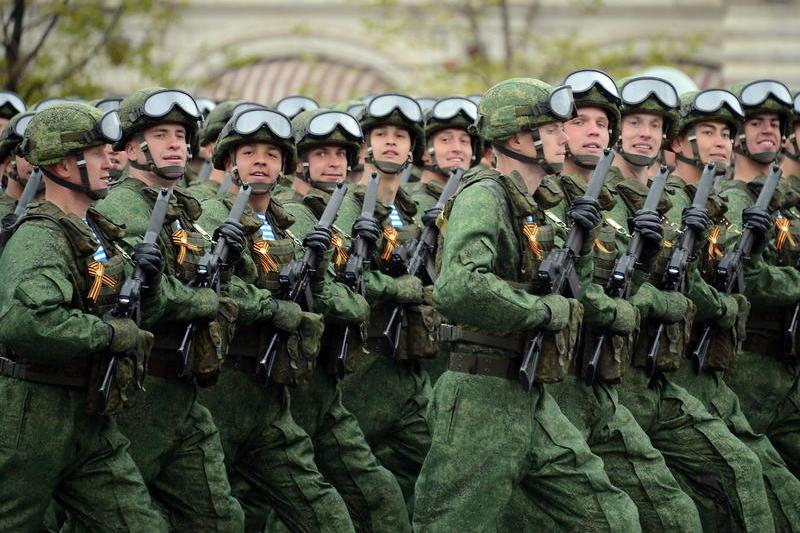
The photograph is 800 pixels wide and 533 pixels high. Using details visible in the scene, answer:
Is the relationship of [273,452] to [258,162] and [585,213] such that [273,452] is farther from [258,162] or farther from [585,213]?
[585,213]

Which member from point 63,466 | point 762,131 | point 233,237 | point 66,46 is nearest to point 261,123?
point 233,237

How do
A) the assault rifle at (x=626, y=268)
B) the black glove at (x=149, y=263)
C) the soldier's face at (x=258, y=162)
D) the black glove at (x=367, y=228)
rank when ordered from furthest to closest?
the black glove at (x=367, y=228) → the soldier's face at (x=258, y=162) → the assault rifle at (x=626, y=268) → the black glove at (x=149, y=263)

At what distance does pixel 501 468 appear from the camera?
891cm

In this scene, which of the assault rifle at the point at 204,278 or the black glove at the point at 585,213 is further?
the assault rifle at the point at 204,278

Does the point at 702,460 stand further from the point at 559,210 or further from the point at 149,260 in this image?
the point at 149,260

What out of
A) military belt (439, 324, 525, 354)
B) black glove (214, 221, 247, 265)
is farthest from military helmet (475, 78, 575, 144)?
black glove (214, 221, 247, 265)

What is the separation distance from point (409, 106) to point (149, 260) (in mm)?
3711

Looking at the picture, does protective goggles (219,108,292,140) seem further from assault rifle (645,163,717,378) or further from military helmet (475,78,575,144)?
assault rifle (645,163,717,378)

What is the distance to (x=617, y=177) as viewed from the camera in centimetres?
1105

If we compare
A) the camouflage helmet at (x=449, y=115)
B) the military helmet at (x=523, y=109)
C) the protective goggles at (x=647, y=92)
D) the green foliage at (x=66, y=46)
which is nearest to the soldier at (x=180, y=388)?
the military helmet at (x=523, y=109)

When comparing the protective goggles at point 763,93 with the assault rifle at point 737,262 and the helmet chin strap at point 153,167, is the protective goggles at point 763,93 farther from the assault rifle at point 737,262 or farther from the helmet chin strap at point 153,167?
the helmet chin strap at point 153,167

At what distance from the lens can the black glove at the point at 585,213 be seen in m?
9.27

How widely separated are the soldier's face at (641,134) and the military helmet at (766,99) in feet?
4.07

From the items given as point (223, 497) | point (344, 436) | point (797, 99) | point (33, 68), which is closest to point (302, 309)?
point (344, 436)
